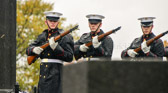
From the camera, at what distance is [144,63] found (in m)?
2.06

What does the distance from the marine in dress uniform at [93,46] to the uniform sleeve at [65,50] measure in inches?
13.5

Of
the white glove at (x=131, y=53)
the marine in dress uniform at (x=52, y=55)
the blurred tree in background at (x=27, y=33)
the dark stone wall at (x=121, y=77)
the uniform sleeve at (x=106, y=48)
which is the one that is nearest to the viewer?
the dark stone wall at (x=121, y=77)

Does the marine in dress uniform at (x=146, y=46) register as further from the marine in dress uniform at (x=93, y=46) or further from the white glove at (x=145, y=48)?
the marine in dress uniform at (x=93, y=46)

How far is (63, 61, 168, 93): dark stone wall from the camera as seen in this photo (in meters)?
2.01

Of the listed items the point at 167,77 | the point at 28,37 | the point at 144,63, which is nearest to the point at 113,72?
the point at 144,63

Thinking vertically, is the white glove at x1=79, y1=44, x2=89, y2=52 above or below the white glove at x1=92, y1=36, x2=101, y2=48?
below

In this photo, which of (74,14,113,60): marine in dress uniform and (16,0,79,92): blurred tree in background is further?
(16,0,79,92): blurred tree in background

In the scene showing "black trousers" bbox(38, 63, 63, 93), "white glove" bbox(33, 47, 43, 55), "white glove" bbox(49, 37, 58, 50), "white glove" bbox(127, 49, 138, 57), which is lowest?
"black trousers" bbox(38, 63, 63, 93)

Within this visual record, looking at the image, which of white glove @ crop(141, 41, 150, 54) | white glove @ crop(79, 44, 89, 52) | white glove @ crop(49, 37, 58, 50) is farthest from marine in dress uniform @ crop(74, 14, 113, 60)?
white glove @ crop(49, 37, 58, 50)

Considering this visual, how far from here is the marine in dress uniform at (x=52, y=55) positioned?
6254mm
